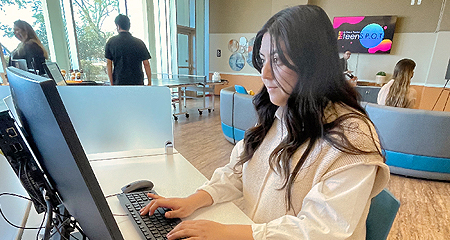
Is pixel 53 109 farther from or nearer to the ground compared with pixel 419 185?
farther from the ground

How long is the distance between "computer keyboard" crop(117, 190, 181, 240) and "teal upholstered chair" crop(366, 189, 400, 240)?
1.94 feet

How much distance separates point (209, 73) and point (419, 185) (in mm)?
6686

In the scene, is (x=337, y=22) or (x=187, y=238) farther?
(x=337, y=22)

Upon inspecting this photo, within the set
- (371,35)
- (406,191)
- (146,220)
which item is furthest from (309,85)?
(371,35)

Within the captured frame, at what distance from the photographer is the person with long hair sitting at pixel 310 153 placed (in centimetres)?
55

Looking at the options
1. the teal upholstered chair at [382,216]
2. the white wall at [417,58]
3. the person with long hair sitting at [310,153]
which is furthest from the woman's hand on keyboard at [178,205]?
the white wall at [417,58]

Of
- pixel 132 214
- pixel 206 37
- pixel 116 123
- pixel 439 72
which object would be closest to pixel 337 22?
pixel 439 72

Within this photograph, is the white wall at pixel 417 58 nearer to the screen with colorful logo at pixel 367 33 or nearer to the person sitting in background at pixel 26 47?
the screen with colorful logo at pixel 367 33

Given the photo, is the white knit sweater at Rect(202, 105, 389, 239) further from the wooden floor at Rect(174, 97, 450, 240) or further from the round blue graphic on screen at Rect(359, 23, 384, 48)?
the round blue graphic on screen at Rect(359, 23, 384, 48)

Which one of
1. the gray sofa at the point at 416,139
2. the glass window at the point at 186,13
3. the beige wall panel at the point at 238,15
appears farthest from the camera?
the beige wall panel at the point at 238,15

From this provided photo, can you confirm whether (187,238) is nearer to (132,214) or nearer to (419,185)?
(132,214)

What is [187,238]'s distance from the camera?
0.59 meters

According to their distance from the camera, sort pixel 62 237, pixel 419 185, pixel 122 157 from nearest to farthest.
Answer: pixel 62 237 → pixel 122 157 → pixel 419 185

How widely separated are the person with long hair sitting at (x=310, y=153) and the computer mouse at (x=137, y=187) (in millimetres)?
173
